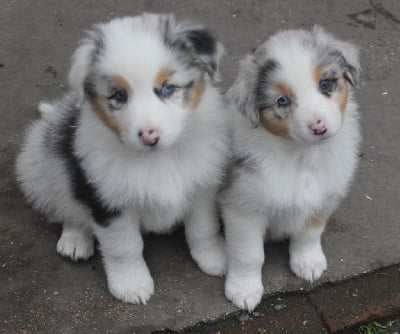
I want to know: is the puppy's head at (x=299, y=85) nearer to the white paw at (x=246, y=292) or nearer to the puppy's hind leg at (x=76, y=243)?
the white paw at (x=246, y=292)

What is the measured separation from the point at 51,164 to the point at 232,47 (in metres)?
2.18

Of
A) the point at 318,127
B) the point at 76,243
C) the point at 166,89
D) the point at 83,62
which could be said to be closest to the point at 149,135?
the point at 166,89

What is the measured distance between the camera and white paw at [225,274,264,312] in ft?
12.0

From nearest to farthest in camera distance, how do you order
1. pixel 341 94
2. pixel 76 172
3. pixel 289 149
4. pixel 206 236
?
pixel 341 94, pixel 289 149, pixel 76 172, pixel 206 236

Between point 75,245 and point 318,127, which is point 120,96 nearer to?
point 318,127

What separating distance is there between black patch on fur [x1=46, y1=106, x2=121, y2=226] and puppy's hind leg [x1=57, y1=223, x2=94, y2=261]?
1.51ft

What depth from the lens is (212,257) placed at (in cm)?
381

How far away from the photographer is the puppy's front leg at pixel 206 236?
3.59 m

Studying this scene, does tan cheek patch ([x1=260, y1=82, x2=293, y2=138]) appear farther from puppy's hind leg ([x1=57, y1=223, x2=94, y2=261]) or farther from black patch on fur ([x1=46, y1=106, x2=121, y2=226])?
puppy's hind leg ([x1=57, y1=223, x2=94, y2=261])

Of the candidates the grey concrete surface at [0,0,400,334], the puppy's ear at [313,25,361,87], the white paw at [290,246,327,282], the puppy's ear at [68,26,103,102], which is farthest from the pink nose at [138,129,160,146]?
the white paw at [290,246,327,282]

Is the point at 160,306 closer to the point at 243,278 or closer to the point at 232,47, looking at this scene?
the point at 243,278

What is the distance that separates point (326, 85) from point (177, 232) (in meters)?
1.50

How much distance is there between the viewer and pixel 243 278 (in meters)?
3.65

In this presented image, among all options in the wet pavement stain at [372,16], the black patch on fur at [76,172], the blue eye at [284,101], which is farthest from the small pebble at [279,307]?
the wet pavement stain at [372,16]
